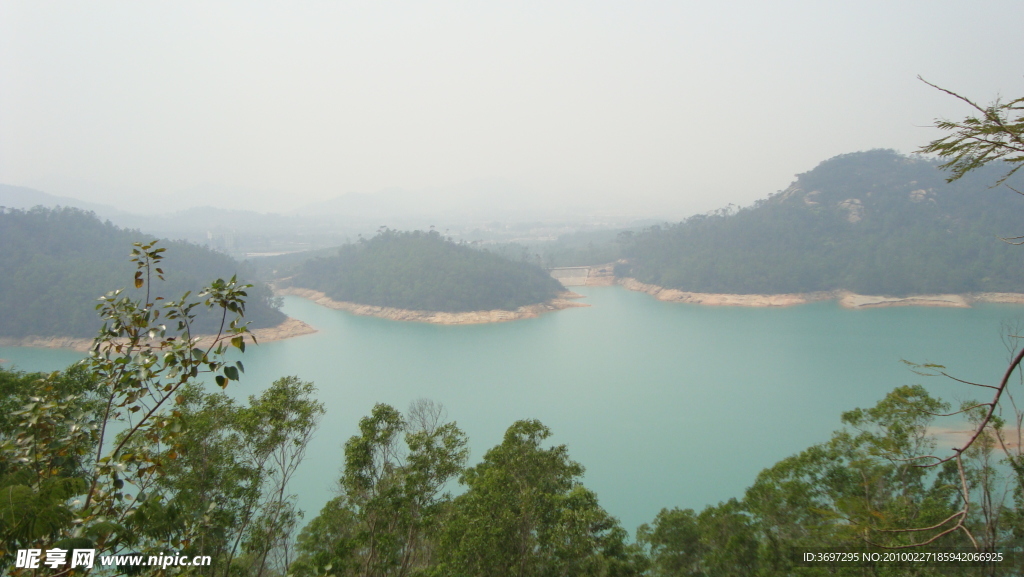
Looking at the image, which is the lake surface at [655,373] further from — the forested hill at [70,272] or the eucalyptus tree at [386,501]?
the eucalyptus tree at [386,501]

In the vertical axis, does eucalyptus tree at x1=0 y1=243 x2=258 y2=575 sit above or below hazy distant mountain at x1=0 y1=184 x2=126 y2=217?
below

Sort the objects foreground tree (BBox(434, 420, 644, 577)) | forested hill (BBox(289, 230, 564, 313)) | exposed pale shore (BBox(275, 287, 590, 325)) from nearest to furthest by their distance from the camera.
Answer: foreground tree (BBox(434, 420, 644, 577)) < exposed pale shore (BBox(275, 287, 590, 325)) < forested hill (BBox(289, 230, 564, 313))

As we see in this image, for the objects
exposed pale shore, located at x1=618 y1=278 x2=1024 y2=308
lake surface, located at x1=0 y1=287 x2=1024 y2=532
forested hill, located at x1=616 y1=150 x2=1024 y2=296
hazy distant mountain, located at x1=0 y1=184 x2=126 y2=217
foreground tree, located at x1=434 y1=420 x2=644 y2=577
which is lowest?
lake surface, located at x1=0 y1=287 x2=1024 y2=532

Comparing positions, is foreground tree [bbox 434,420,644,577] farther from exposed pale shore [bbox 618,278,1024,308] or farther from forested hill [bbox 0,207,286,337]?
exposed pale shore [bbox 618,278,1024,308]

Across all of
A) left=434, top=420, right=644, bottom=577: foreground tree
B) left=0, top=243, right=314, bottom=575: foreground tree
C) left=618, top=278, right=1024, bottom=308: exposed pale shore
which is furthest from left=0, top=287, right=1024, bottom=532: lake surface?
left=0, top=243, right=314, bottom=575: foreground tree

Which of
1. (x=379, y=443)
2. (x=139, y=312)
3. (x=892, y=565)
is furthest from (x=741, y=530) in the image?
(x=139, y=312)

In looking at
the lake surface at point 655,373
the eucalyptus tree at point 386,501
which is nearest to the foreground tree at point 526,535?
the eucalyptus tree at point 386,501
